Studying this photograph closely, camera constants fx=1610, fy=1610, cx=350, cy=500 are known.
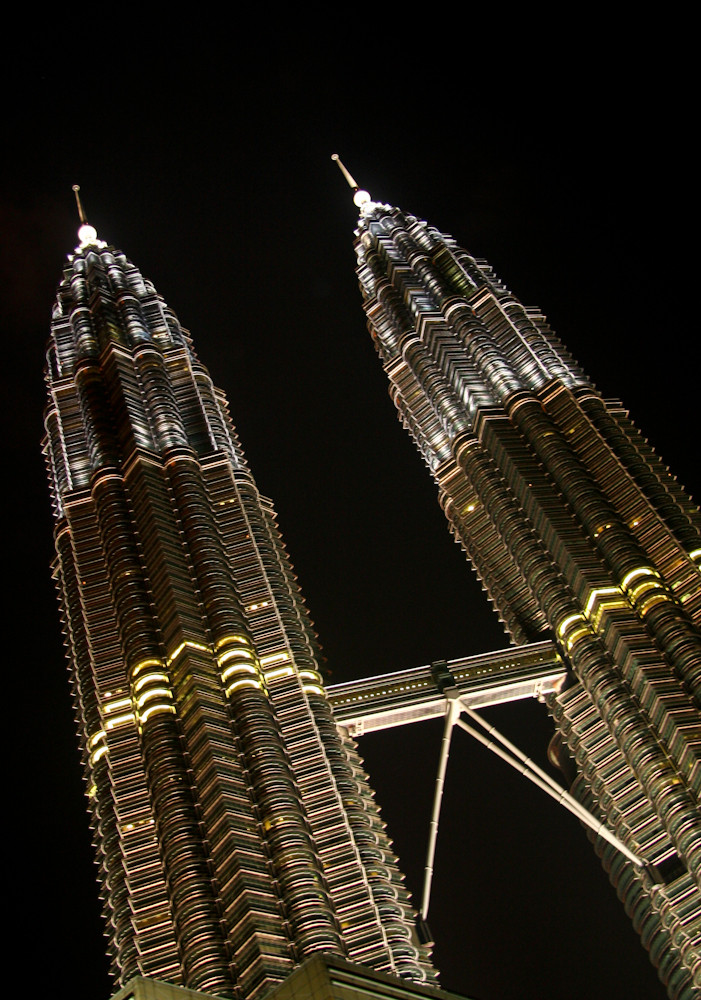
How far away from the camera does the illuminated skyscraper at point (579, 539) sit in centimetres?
4972

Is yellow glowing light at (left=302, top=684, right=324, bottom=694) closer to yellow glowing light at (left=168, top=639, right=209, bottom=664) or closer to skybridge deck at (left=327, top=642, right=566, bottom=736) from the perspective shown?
yellow glowing light at (left=168, top=639, right=209, bottom=664)

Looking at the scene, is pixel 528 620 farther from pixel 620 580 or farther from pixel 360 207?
pixel 360 207

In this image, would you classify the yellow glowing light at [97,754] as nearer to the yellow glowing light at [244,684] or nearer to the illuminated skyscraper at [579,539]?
the yellow glowing light at [244,684]

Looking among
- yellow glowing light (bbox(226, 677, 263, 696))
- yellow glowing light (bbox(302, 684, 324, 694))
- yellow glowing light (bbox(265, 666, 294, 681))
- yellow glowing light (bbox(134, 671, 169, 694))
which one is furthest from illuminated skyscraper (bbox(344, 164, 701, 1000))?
yellow glowing light (bbox(134, 671, 169, 694))

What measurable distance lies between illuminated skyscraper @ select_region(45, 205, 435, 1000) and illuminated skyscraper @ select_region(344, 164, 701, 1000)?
8.44 meters

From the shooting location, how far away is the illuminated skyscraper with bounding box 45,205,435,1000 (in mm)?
42438

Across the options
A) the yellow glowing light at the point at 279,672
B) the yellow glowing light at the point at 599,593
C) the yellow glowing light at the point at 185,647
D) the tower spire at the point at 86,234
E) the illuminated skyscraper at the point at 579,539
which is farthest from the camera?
the tower spire at the point at 86,234

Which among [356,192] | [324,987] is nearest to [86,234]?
[356,192]

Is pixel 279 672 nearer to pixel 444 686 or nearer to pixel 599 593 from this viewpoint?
pixel 444 686

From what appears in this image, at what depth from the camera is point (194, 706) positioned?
47.9 meters

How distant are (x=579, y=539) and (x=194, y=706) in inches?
620

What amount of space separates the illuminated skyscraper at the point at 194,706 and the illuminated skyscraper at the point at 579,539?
8.44 m

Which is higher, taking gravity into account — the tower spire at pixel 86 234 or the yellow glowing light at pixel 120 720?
the tower spire at pixel 86 234

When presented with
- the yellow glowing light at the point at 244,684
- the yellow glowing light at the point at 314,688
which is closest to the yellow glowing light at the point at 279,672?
the yellow glowing light at the point at 314,688
